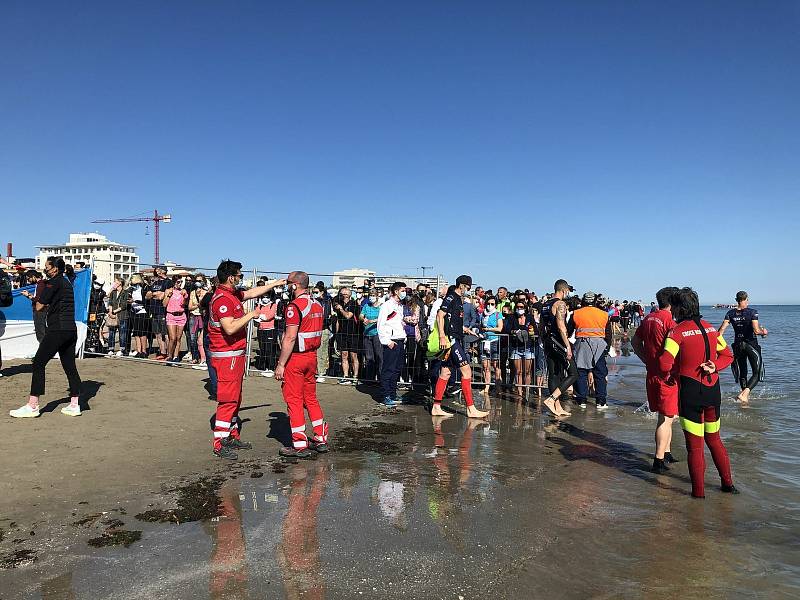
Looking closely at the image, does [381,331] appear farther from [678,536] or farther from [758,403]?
[758,403]

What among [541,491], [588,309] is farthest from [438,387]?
[541,491]

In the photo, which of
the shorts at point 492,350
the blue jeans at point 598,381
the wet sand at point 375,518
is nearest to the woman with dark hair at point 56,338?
the wet sand at point 375,518

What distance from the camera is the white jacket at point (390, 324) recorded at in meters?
9.39

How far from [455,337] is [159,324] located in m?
7.44

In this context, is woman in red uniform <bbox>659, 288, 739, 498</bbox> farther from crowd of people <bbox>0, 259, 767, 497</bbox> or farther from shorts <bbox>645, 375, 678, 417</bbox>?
shorts <bbox>645, 375, 678, 417</bbox>

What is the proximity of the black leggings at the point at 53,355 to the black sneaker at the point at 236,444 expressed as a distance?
2546mm

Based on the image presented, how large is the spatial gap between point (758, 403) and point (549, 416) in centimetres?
494

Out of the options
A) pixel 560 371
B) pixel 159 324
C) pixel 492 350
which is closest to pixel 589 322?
pixel 560 371

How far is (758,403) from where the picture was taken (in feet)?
35.4

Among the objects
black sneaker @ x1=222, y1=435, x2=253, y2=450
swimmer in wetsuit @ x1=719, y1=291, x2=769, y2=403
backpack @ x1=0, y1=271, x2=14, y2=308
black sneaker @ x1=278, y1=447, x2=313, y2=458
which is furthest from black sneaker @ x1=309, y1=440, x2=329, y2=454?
swimmer in wetsuit @ x1=719, y1=291, x2=769, y2=403

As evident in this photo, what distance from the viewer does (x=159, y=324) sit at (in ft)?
41.1

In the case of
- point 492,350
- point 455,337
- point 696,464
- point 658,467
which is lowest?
point 658,467

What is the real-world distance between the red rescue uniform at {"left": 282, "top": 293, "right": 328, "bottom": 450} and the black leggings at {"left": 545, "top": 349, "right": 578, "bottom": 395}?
15.3ft

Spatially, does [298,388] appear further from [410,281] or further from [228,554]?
[410,281]
